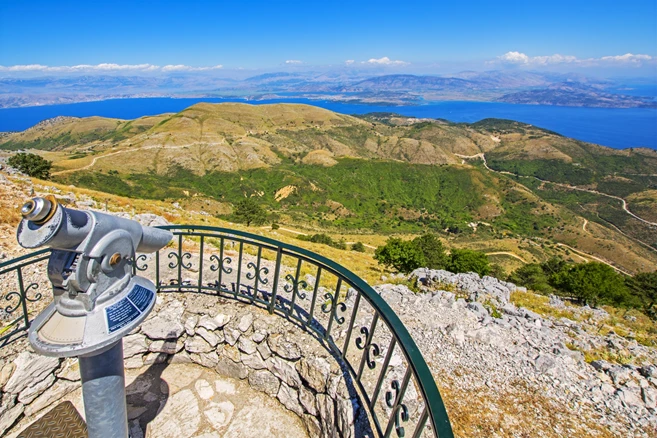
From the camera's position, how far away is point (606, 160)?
151 meters

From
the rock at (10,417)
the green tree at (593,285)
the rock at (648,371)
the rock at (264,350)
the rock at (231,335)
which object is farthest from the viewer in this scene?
the green tree at (593,285)

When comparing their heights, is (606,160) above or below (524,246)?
above

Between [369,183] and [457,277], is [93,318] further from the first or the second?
[369,183]

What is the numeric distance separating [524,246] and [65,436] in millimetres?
80752

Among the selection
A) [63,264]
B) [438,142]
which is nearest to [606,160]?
[438,142]

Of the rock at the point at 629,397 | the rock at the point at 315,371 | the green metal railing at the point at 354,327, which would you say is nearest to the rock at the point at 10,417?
the green metal railing at the point at 354,327

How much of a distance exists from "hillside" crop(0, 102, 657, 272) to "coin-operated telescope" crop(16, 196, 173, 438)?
62.4 m

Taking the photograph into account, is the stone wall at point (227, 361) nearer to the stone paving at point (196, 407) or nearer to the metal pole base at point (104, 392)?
the stone paving at point (196, 407)

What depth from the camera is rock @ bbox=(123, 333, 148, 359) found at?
413 cm

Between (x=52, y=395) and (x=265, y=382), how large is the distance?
2464 mm

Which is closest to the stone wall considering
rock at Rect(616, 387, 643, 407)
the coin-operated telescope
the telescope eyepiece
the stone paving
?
the stone paving

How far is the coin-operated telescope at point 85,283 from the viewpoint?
1.59 metres

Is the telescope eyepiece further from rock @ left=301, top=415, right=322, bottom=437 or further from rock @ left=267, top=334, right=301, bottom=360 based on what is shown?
rock @ left=301, top=415, right=322, bottom=437

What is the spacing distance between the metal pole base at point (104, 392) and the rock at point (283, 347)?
6.07 feet
